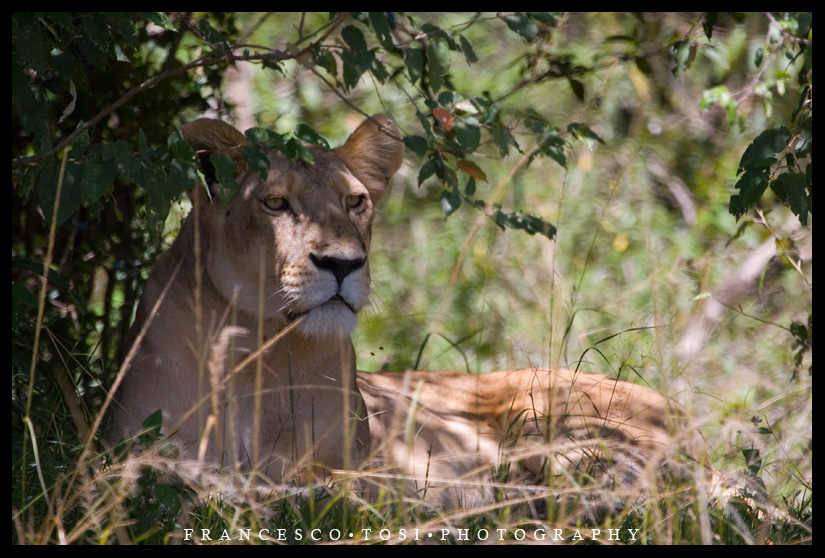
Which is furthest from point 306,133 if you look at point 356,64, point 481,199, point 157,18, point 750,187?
point 481,199

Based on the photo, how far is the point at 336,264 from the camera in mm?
3150

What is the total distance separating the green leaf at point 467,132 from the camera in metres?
3.10

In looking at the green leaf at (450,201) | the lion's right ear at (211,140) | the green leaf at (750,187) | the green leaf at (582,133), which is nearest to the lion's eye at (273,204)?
the lion's right ear at (211,140)

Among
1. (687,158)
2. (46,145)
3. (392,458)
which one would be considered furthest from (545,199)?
(46,145)

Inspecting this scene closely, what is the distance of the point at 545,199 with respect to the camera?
7.04 meters

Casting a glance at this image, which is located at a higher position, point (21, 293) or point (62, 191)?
point (62, 191)

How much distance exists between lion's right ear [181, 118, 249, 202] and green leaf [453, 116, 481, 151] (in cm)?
73

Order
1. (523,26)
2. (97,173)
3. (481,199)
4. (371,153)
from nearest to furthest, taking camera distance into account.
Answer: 1. (97,173)
2. (523,26)
3. (371,153)
4. (481,199)

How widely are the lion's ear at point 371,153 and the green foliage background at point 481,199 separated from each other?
0.61ft

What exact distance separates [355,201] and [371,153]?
0.38 meters

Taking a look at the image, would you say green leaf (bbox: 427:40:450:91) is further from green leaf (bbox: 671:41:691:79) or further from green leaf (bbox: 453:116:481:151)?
green leaf (bbox: 671:41:691:79)

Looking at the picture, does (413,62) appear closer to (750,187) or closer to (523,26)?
(523,26)

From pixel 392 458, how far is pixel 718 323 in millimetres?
2965

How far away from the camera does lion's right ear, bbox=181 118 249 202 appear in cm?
337
